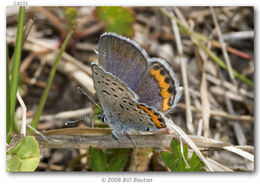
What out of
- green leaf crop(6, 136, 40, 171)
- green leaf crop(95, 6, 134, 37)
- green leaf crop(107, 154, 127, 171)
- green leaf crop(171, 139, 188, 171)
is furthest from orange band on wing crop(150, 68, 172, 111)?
green leaf crop(95, 6, 134, 37)

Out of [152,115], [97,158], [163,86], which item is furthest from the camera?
[97,158]

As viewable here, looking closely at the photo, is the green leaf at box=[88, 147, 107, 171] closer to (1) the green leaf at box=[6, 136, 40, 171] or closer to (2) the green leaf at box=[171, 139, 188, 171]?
(1) the green leaf at box=[6, 136, 40, 171]

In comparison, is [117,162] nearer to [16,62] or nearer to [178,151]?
[178,151]

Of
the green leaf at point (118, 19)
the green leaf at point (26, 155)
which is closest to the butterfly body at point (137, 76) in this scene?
the green leaf at point (26, 155)

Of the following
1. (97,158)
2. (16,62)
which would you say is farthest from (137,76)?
(16,62)
